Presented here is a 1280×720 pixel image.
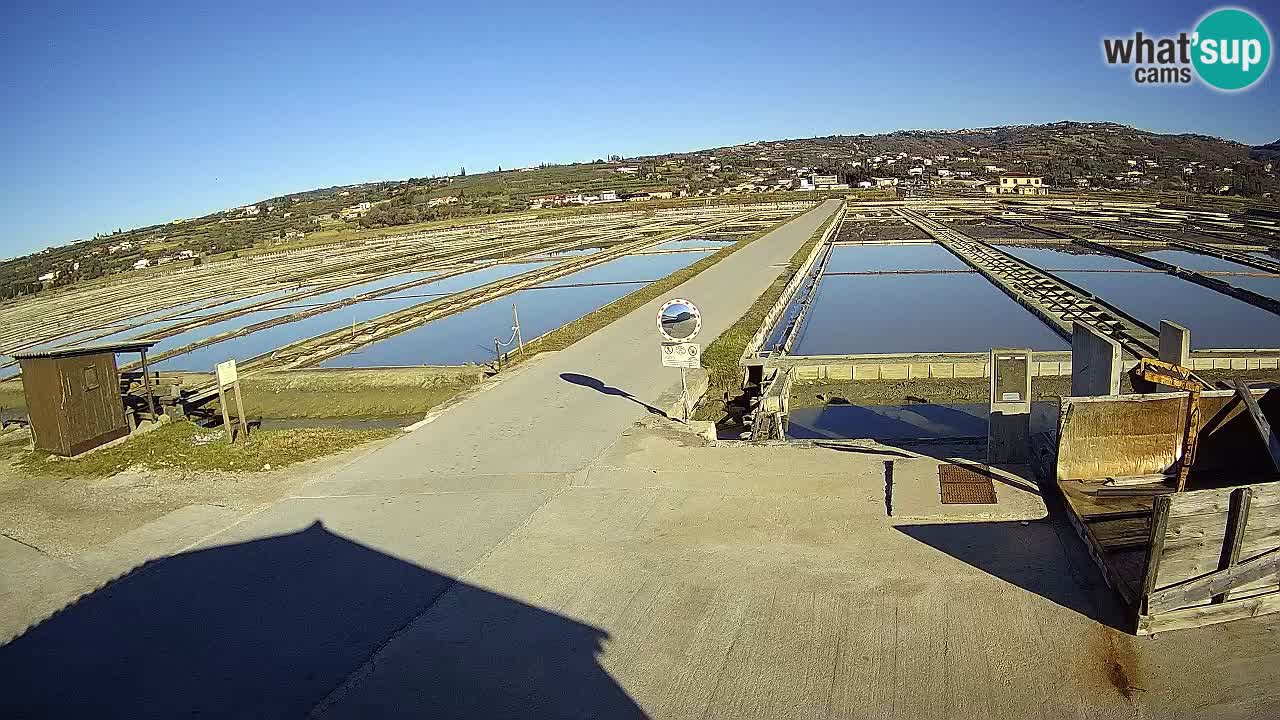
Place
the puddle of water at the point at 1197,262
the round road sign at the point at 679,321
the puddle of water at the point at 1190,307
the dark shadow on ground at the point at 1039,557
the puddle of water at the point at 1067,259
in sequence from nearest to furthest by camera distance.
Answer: the dark shadow on ground at the point at 1039,557 → the round road sign at the point at 679,321 → the puddle of water at the point at 1190,307 → the puddle of water at the point at 1197,262 → the puddle of water at the point at 1067,259

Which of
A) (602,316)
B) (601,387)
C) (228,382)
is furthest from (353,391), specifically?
(601,387)

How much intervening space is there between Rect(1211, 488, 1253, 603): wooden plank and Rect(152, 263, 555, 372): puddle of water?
21807mm

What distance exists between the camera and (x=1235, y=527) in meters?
4.95

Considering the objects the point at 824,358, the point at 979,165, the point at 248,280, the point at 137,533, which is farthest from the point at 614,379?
the point at 979,165

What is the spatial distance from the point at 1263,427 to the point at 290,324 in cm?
2653

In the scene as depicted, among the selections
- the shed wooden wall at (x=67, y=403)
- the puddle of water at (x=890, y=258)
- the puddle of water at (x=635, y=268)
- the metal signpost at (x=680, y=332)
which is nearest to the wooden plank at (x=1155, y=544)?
the metal signpost at (x=680, y=332)

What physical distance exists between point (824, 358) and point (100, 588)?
40.5 feet

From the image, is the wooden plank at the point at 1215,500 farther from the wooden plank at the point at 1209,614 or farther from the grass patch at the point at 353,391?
the grass patch at the point at 353,391

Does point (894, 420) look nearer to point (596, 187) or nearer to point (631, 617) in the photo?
point (631, 617)

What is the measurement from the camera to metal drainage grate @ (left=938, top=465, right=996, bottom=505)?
716 cm

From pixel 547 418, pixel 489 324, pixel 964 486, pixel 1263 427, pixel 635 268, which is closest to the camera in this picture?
pixel 1263 427

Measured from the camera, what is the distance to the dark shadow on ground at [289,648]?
4965 mm

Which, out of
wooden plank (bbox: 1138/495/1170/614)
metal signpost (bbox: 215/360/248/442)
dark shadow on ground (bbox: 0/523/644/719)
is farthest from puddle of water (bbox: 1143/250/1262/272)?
dark shadow on ground (bbox: 0/523/644/719)

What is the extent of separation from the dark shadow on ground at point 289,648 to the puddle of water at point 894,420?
7.98 m
